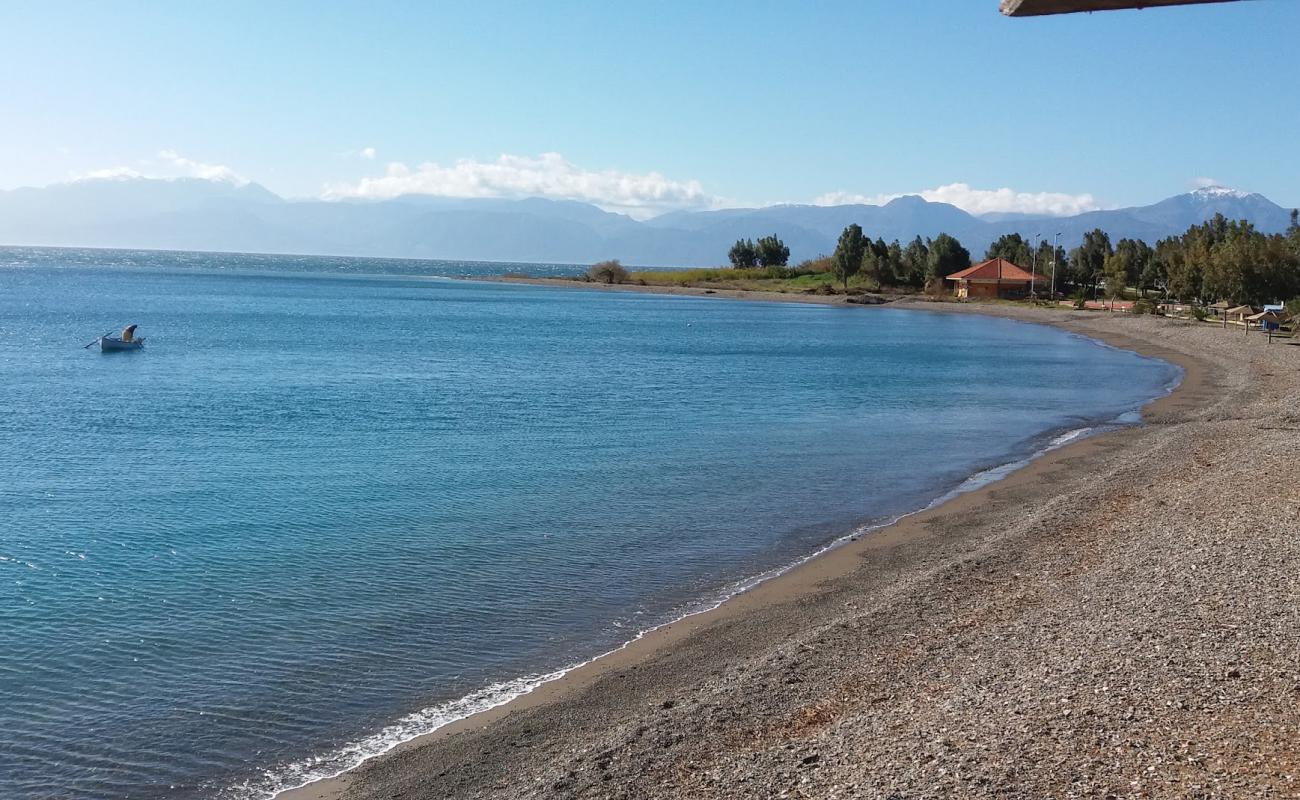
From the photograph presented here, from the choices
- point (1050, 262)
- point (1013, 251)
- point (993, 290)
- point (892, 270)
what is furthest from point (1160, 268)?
point (892, 270)

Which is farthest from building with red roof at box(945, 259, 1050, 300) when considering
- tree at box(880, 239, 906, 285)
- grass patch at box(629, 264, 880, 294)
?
grass patch at box(629, 264, 880, 294)

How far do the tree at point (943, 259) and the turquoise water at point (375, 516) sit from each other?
84.0 meters

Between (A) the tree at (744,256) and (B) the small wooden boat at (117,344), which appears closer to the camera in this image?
(B) the small wooden boat at (117,344)

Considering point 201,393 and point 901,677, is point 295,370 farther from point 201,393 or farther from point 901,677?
point 901,677

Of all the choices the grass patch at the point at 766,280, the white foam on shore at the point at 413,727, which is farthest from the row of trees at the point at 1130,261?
the white foam on shore at the point at 413,727

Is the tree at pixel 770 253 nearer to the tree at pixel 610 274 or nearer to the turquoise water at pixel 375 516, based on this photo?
the tree at pixel 610 274

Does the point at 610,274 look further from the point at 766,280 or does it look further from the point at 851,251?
the point at 851,251

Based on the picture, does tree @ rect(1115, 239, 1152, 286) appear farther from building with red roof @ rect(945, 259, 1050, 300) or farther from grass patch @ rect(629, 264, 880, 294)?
grass patch @ rect(629, 264, 880, 294)

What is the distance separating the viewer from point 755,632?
13.2 meters

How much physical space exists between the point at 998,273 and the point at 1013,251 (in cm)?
2144

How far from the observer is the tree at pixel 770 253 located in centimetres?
18112

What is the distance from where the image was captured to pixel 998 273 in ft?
411

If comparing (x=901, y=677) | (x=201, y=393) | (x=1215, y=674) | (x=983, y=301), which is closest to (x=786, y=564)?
(x=901, y=677)

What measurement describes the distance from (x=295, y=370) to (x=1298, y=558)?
141 ft
